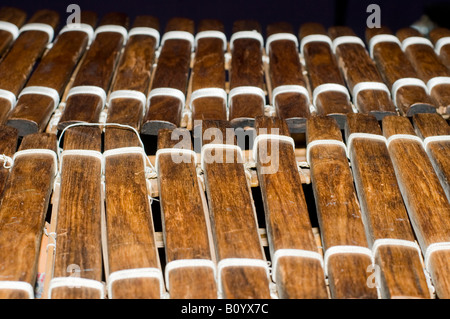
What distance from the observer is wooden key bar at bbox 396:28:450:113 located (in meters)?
2.47

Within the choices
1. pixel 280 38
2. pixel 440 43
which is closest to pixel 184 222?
pixel 280 38

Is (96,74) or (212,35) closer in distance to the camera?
(96,74)

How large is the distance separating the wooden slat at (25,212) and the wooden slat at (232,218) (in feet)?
1.83

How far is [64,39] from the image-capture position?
2895 mm

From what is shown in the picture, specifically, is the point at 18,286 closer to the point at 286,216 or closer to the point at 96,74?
the point at 286,216

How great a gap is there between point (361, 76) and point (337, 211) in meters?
0.99

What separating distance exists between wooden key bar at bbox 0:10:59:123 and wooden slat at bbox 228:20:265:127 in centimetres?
96

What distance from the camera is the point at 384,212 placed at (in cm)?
184

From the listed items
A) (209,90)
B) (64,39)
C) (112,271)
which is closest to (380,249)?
(112,271)

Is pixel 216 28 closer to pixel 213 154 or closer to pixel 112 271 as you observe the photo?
pixel 213 154

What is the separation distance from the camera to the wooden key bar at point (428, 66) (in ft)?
8.12

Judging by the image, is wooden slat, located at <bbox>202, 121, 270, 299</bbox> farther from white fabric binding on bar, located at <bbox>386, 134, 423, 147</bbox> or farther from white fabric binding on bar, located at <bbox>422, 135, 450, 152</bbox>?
white fabric binding on bar, located at <bbox>422, 135, 450, 152</bbox>

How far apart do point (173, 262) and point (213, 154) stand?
1.73 feet

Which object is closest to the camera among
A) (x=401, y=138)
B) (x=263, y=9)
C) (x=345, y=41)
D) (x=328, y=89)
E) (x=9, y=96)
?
(x=401, y=138)
